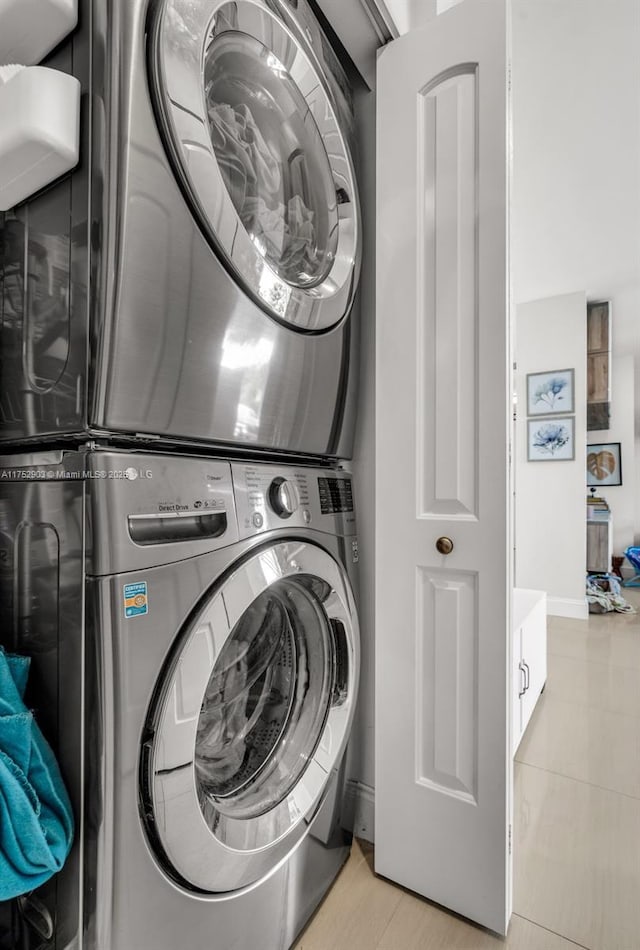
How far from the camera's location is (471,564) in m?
1.14

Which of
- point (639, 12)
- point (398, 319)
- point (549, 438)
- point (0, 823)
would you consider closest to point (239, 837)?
point (0, 823)

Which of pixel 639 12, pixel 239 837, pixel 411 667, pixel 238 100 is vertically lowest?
pixel 239 837

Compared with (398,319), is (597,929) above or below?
below

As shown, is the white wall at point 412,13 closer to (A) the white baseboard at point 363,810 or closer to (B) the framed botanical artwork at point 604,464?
(A) the white baseboard at point 363,810

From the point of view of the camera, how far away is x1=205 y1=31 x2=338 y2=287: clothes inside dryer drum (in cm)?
91

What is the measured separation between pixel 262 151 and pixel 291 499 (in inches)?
27.4

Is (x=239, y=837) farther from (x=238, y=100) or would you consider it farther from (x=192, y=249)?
(x=238, y=100)

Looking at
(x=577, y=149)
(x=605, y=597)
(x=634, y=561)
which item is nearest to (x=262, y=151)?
(x=577, y=149)

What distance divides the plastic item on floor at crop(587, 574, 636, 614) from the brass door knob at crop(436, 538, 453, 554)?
3662 millimetres

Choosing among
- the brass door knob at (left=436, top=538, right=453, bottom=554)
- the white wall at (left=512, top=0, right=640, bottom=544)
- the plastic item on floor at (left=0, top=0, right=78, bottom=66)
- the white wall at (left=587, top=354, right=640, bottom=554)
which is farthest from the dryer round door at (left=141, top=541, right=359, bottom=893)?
the white wall at (left=587, top=354, right=640, bottom=554)

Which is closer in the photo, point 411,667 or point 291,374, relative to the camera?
point 291,374

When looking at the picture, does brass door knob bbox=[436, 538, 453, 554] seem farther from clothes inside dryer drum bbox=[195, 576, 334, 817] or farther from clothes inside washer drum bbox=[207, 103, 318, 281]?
clothes inside washer drum bbox=[207, 103, 318, 281]

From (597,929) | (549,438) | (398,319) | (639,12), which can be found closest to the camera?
(597,929)

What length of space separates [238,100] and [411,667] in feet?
4.08
